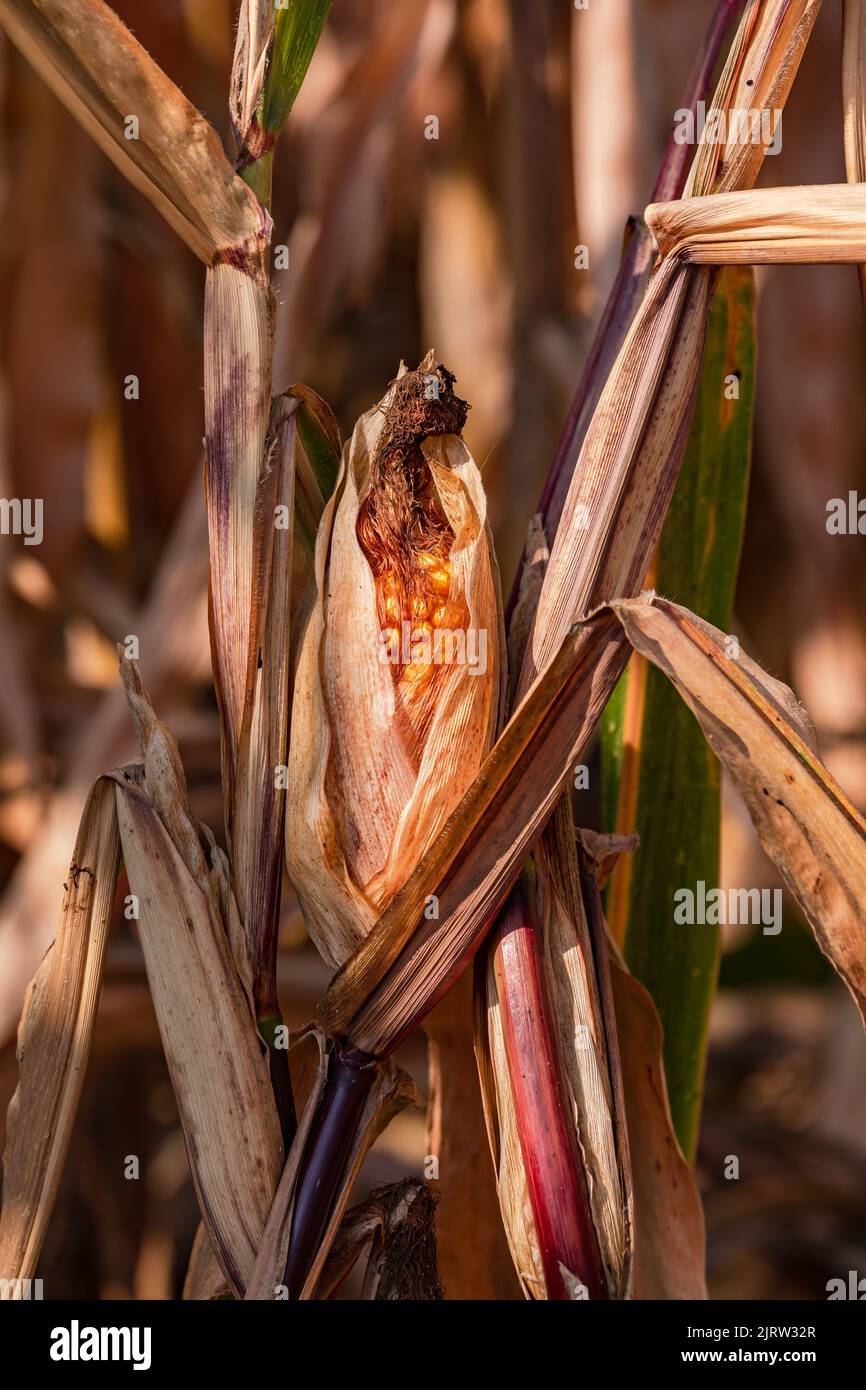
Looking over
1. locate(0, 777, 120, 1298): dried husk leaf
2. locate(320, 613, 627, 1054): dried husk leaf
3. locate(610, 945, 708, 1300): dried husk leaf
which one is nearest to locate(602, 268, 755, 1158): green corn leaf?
locate(610, 945, 708, 1300): dried husk leaf

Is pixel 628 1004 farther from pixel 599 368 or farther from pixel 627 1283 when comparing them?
pixel 599 368

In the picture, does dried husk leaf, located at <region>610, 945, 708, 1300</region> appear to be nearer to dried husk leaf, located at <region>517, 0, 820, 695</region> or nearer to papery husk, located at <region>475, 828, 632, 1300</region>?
papery husk, located at <region>475, 828, 632, 1300</region>

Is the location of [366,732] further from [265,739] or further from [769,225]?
[769,225]

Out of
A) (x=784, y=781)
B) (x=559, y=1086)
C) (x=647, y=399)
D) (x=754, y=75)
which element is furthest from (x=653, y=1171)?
(x=754, y=75)

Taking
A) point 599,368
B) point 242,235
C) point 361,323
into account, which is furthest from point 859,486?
point 242,235

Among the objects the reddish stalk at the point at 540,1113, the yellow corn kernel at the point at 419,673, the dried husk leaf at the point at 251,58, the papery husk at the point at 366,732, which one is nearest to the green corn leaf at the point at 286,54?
the dried husk leaf at the point at 251,58

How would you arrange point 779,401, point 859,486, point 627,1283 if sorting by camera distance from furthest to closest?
1. point 859,486
2. point 779,401
3. point 627,1283

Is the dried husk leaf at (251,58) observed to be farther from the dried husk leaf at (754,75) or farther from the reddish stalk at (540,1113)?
the reddish stalk at (540,1113)
